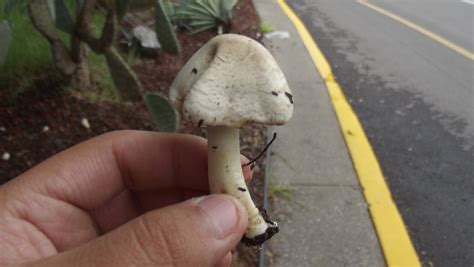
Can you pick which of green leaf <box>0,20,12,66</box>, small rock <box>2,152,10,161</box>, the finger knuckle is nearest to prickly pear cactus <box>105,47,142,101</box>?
green leaf <box>0,20,12,66</box>

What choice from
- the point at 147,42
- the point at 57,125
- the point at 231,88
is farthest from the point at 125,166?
the point at 147,42

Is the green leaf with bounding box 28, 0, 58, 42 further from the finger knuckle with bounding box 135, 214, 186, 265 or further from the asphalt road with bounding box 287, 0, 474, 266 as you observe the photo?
the asphalt road with bounding box 287, 0, 474, 266

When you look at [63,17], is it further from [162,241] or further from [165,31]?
[162,241]

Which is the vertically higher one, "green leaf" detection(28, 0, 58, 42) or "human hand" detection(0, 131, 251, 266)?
"green leaf" detection(28, 0, 58, 42)

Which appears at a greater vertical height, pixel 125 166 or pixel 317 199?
pixel 125 166

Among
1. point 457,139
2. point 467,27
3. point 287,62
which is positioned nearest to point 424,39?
point 467,27

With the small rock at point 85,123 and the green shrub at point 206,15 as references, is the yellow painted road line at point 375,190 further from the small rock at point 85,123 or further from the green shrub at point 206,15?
the small rock at point 85,123

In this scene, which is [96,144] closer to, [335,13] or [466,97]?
[466,97]
